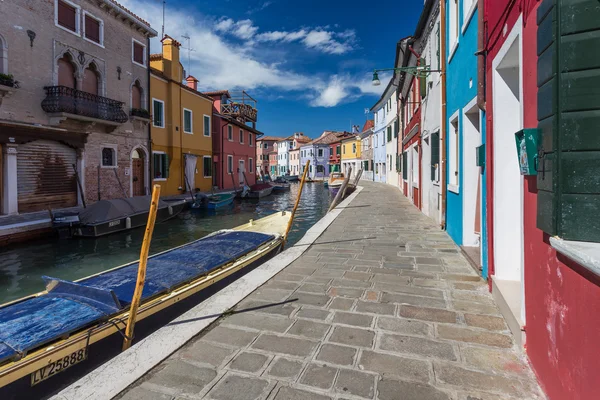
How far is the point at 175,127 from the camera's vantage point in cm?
2236

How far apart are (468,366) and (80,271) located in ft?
30.4

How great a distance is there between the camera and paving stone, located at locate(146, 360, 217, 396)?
2.22 m

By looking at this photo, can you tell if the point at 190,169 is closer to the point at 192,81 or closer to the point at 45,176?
the point at 192,81

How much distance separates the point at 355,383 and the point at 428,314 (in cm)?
136

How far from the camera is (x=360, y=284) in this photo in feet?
13.8

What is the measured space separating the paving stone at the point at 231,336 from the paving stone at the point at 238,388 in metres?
0.44

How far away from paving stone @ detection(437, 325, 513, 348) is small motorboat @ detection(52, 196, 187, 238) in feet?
39.8

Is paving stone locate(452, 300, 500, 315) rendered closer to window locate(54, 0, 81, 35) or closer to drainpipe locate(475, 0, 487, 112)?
drainpipe locate(475, 0, 487, 112)

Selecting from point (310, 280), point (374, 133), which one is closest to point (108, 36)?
point (310, 280)

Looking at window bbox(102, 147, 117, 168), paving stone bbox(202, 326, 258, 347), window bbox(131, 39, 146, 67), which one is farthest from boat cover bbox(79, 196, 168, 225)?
paving stone bbox(202, 326, 258, 347)

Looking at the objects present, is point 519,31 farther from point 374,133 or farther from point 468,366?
point 374,133

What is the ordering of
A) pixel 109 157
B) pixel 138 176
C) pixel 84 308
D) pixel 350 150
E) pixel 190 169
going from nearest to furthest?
pixel 84 308 → pixel 109 157 → pixel 138 176 → pixel 190 169 → pixel 350 150

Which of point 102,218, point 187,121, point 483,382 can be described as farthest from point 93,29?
point 483,382

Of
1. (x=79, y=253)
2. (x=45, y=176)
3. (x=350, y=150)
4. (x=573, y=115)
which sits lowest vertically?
(x=79, y=253)
